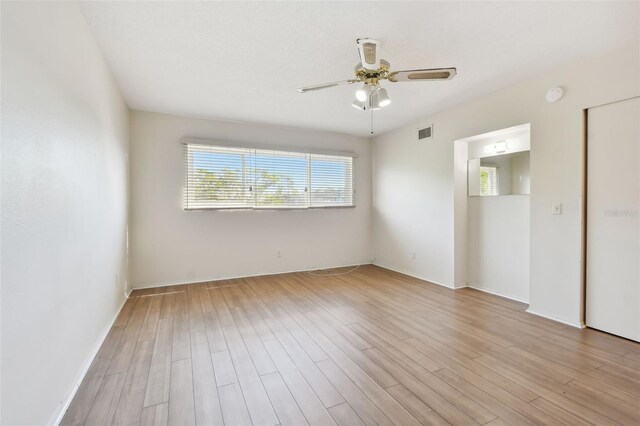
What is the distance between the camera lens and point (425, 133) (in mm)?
4551

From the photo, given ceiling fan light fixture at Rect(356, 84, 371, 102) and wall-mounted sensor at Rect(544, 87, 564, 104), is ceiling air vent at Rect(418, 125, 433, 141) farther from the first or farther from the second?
ceiling fan light fixture at Rect(356, 84, 371, 102)

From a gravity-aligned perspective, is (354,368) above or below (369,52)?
below

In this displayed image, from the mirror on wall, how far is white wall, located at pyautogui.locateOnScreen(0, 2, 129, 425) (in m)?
4.34

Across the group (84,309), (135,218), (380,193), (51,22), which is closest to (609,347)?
(380,193)

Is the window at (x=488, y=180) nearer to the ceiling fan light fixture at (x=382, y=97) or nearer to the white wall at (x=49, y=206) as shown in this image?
the ceiling fan light fixture at (x=382, y=97)

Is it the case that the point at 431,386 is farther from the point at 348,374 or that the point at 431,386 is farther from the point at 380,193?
the point at 380,193

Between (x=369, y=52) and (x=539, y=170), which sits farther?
(x=539, y=170)

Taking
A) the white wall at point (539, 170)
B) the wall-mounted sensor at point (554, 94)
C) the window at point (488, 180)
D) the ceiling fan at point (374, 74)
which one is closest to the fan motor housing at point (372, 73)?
the ceiling fan at point (374, 74)

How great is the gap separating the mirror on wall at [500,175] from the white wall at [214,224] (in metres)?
2.19

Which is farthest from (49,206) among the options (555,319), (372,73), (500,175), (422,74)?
(500,175)

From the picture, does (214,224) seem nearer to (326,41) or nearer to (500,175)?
(326,41)

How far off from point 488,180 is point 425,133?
120 centimetres

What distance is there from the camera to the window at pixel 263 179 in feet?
14.8

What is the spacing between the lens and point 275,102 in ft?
12.4
